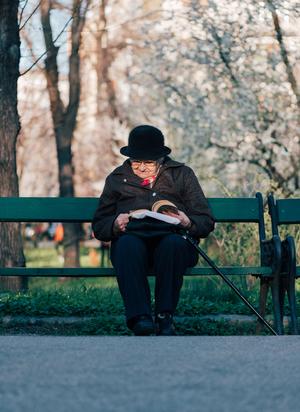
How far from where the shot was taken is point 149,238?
7309 millimetres

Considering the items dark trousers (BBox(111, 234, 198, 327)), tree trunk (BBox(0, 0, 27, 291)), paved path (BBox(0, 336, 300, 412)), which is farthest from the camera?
tree trunk (BBox(0, 0, 27, 291))

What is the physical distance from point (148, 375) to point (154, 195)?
3.10m

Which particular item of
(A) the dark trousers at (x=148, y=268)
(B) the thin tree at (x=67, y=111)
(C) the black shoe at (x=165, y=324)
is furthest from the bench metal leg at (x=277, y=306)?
(B) the thin tree at (x=67, y=111)

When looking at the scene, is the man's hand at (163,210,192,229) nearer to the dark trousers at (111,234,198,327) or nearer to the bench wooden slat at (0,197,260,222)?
the dark trousers at (111,234,198,327)

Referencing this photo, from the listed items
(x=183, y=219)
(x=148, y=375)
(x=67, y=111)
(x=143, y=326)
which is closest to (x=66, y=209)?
(x=183, y=219)

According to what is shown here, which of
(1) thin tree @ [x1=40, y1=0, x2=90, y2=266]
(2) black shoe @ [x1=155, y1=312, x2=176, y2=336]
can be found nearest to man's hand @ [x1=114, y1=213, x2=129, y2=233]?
(2) black shoe @ [x1=155, y1=312, x2=176, y2=336]

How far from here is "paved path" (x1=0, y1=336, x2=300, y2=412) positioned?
404 cm

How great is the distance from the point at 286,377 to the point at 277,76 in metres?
14.4

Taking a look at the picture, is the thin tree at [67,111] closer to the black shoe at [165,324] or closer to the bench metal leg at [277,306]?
the bench metal leg at [277,306]

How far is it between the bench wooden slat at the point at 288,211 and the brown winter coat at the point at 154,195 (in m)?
1.05

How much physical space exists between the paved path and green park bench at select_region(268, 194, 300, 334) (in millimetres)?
1654

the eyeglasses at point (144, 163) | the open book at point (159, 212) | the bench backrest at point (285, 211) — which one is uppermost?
the eyeglasses at point (144, 163)

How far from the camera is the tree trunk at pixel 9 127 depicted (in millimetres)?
10391

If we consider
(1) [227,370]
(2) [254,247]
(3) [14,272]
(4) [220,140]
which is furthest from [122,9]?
(1) [227,370]
